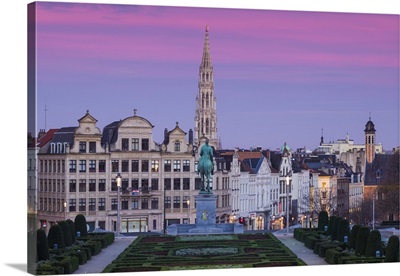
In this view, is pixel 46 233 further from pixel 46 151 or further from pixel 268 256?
pixel 268 256

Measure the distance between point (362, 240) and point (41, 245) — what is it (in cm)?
852

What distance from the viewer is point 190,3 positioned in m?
35.1

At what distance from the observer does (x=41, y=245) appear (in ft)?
108

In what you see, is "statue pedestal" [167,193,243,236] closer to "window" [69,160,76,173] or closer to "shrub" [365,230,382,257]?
"window" [69,160,76,173]

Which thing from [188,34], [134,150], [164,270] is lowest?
[164,270]

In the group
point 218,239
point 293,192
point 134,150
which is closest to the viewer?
point 218,239

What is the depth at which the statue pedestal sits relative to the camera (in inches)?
1590

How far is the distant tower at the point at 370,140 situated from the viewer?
37.8 m

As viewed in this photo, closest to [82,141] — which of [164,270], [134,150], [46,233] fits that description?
[134,150]

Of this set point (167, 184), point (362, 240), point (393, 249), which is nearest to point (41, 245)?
point (393, 249)

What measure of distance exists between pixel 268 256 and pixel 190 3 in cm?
652

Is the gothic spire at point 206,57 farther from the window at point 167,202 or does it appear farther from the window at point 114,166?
the window at point 167,202

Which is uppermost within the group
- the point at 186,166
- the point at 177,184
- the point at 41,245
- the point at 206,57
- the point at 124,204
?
the point at 206,57

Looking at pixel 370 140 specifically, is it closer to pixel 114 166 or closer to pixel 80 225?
pixel 114 166
